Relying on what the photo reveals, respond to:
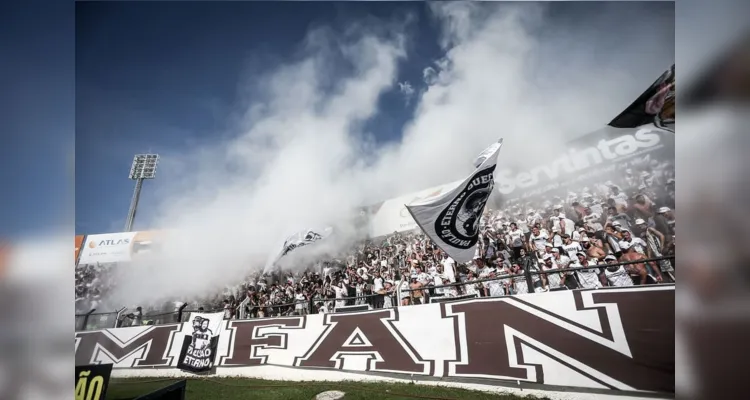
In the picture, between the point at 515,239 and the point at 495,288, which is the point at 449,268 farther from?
the point at 515,239

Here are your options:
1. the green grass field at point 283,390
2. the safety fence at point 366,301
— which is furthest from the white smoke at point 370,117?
the green grass field at point 283,390

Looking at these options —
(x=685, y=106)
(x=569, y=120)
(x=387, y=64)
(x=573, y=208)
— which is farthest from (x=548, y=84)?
(x=685, y=106)

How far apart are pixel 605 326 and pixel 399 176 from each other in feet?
11.0

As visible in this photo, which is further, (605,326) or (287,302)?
(287,302)

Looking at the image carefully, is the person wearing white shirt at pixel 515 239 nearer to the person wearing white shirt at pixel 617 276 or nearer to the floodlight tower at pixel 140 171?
the person wearing white shirt at pixel 617 276

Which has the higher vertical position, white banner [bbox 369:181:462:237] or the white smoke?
the white smoke

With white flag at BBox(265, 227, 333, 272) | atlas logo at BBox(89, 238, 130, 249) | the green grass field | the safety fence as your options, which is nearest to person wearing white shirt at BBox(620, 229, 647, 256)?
the safety fence

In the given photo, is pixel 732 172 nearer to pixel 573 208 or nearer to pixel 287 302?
pixel 573 208

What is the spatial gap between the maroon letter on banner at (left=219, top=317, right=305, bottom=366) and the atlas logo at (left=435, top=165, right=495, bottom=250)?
8.04 ft

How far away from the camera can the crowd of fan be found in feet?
16.2

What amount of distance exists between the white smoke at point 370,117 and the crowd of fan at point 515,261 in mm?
603

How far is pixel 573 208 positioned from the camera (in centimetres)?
562

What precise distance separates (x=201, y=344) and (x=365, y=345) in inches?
98.0

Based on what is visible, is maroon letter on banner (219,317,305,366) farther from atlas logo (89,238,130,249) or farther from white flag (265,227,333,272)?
atlas logo (89,238,130,249)
